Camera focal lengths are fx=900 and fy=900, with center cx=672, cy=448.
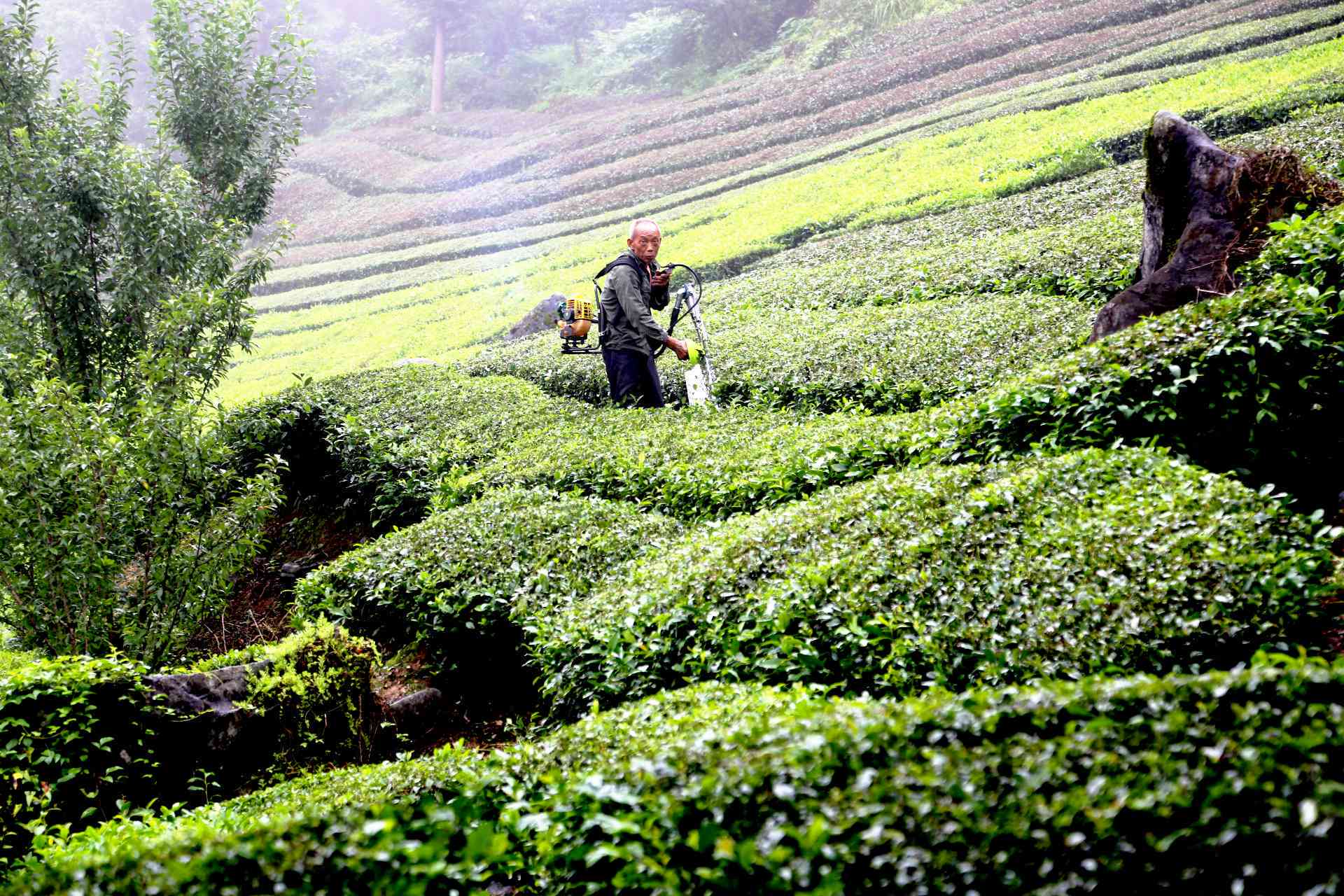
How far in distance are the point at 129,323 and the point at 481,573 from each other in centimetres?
650

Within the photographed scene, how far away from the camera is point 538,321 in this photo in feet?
66.7

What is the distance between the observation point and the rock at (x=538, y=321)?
65.6 ft

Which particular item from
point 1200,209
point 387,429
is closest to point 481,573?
point 387,429

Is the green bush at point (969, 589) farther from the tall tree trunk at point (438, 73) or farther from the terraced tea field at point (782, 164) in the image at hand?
the tall tree trunk at point (438, 73)

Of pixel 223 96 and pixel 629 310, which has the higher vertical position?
pixel 223 96

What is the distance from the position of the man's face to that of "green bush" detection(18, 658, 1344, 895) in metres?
7.04

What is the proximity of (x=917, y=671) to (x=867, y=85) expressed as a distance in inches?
1389

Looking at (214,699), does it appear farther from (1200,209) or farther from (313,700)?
(1200,209)

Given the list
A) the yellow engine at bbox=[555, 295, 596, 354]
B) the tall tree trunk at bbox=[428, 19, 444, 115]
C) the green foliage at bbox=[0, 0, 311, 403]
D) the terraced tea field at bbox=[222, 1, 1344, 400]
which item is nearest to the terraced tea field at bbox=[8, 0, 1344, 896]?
the yellow engine at bbox=[555, 295, 596, 354]

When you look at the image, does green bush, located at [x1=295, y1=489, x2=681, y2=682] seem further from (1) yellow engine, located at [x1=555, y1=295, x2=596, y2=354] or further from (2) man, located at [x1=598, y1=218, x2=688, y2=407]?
(1) yellow engine, located at [x1=555, y1=295, x2=596, y2=354]

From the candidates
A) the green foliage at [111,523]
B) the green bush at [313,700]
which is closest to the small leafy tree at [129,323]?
the green foliage at [111,523]

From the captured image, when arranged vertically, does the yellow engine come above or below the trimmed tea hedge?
above

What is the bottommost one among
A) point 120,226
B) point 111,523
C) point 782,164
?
point 111,523

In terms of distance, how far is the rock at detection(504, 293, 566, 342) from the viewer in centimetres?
2000
